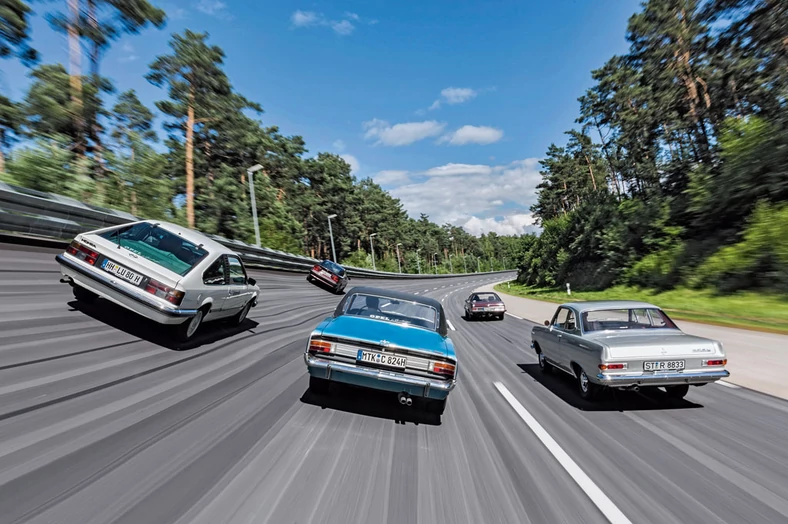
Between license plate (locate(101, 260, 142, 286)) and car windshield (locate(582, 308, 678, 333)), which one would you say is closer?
license plate (locate(101, 260, 142, 286))

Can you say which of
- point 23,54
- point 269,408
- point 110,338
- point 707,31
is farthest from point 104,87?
point 707,31

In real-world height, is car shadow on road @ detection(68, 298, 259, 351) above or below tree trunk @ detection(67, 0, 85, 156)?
below

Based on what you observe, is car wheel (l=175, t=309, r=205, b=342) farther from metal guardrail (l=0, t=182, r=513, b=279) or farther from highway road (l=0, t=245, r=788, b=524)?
metal guardrail (l=0, t=182, r=513, b=279)

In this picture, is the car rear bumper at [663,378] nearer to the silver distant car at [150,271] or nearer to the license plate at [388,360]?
the license plate at [388,360]

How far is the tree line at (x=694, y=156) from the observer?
59.4 feet

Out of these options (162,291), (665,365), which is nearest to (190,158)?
(162,291)

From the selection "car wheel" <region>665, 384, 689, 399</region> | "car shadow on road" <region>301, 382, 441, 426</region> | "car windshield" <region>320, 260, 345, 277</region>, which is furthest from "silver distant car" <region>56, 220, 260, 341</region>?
"car windshield" <region>320, 260, 345, 277</region>

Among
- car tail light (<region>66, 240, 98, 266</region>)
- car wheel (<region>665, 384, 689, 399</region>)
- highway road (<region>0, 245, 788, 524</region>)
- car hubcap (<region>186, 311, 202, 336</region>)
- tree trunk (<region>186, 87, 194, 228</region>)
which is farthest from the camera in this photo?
tree trunk (<region>186, 87, 194, 228</region>)

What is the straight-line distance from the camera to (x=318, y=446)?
387cm

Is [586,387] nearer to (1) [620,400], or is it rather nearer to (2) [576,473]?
(1) [620,400]

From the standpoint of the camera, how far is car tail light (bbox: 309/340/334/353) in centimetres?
466

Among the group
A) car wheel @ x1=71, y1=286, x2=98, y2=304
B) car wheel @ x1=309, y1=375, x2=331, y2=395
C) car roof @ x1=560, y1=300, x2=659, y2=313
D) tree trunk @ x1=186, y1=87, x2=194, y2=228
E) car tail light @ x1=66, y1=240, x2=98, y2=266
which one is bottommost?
car wheel @ x1=309, y1=375, x2=331, y2=395

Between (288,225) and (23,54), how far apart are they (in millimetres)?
27128

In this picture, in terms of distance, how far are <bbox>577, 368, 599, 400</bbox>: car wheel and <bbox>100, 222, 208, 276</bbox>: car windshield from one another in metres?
6.37
